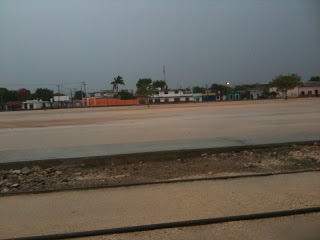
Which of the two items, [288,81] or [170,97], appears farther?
[170,97]

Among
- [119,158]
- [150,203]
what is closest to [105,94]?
[119,158]

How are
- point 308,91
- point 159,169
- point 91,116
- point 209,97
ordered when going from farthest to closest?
point 209,97 → point 308,91 → point 91,116 → point 159,169

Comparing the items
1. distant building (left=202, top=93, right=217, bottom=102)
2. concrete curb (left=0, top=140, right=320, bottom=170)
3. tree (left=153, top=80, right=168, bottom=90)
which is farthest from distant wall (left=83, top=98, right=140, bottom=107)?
concrete curb (left=0, top=140, right=320, bottom=170)

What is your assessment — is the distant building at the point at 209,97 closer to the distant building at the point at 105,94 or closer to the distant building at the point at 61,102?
the distant building at the point at 105,94

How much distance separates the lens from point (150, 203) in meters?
4.45

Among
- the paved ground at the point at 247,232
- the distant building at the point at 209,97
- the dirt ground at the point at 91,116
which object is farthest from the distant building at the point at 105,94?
the paved ground at the point at 247,232

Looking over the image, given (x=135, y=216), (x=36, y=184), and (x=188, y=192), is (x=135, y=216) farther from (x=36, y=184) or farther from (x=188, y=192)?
(x=36, y=184)

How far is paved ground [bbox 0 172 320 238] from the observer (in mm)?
3857

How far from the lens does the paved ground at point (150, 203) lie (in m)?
3.86

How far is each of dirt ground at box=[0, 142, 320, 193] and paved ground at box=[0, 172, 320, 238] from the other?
811mm

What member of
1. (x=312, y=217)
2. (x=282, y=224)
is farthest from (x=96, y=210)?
(x=312, y=217)

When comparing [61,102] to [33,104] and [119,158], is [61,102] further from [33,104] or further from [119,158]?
[119,158]

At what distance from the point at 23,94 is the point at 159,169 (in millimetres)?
130209

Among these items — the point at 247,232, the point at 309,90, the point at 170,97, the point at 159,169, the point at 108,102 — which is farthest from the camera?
the point at 170,97
